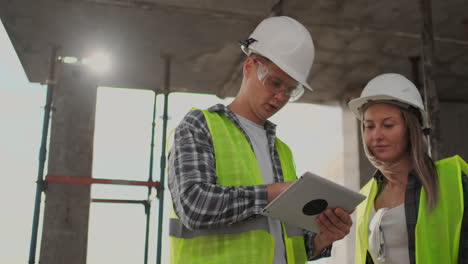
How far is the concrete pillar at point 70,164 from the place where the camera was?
9.62m

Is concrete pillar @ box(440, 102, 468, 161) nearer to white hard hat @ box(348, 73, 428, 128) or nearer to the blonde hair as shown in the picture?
white hard hat @ box(348, 73, 428, 128)

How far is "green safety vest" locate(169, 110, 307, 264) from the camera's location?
233cm

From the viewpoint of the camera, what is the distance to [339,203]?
2363 millimetres

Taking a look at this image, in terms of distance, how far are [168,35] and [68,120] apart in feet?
9.65

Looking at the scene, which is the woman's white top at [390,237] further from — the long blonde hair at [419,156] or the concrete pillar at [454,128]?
the concrete pillar at [454,128]

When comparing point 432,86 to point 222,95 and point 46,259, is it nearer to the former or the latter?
point 222,95

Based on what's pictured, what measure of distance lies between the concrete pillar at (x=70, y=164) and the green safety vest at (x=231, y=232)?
25.5 feet

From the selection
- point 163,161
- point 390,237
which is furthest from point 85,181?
point 390,237

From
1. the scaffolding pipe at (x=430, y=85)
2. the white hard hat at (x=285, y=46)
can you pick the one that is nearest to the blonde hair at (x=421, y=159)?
the white hard hat at (x=285, y=46)

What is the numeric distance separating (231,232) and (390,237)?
4.46 feet

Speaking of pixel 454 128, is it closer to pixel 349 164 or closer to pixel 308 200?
pixel 349 164

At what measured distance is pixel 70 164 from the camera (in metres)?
10.1

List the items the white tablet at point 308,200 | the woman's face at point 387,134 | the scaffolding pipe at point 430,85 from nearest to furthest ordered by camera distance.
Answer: the white tablet at point 308,200 < the woman's face at point 387,134 < the scaffolding pipe at point 430,85

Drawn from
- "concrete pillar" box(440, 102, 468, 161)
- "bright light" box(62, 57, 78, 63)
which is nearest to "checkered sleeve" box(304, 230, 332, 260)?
"bright light" box(62, 57, 78, 63)
